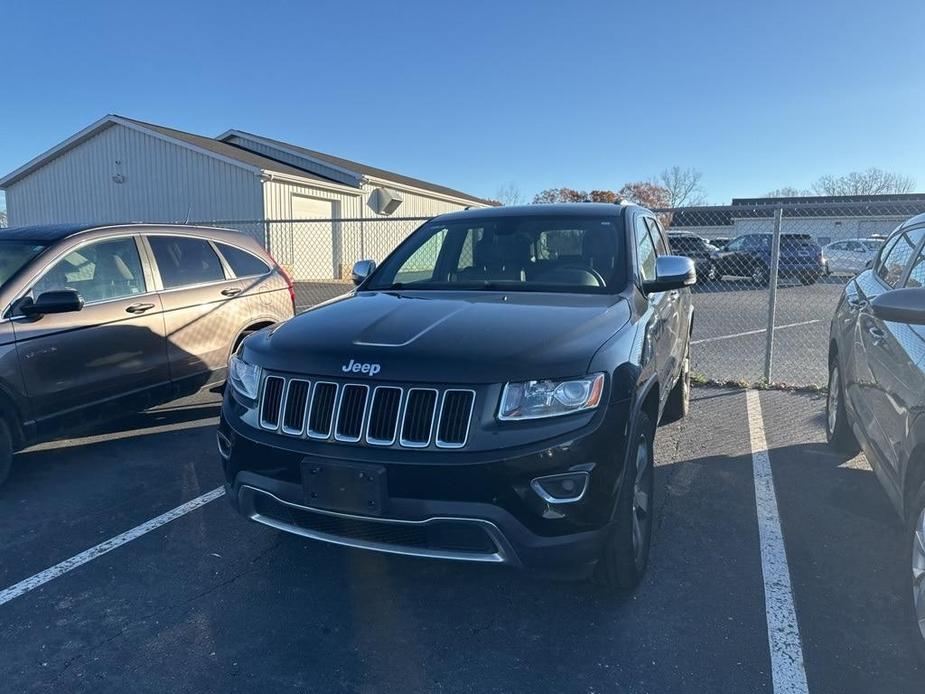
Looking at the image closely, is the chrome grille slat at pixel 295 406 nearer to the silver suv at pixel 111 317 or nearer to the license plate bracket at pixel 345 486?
the license plate bracket at pixel 345 486

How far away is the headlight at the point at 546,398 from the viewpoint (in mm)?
2564

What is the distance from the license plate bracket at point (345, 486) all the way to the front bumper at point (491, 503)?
0.08 feet

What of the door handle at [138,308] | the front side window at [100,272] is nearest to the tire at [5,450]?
the front side window at [100,272]

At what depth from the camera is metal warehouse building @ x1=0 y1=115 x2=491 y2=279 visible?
19.4 meters

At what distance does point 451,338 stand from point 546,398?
500mm

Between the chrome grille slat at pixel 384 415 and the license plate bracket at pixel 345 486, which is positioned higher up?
the chrome grille slat at pixel 384 415

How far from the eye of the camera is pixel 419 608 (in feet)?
10.0

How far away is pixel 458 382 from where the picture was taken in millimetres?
2570

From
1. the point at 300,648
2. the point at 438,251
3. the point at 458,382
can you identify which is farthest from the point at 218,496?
the point at 458,382

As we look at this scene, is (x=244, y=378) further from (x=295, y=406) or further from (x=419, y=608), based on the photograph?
(x=419, y=608)

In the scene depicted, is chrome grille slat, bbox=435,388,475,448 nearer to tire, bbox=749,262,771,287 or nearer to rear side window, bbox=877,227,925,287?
rear side window, bbox=877,227,925,287

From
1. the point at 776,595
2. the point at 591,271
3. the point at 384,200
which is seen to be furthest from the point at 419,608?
the point at 384,200

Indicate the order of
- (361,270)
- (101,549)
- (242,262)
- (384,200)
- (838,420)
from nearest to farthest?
(101,549) < (361,270) < (838,420) < (242,262) < (384,200)

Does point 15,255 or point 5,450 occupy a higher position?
point 15,255
